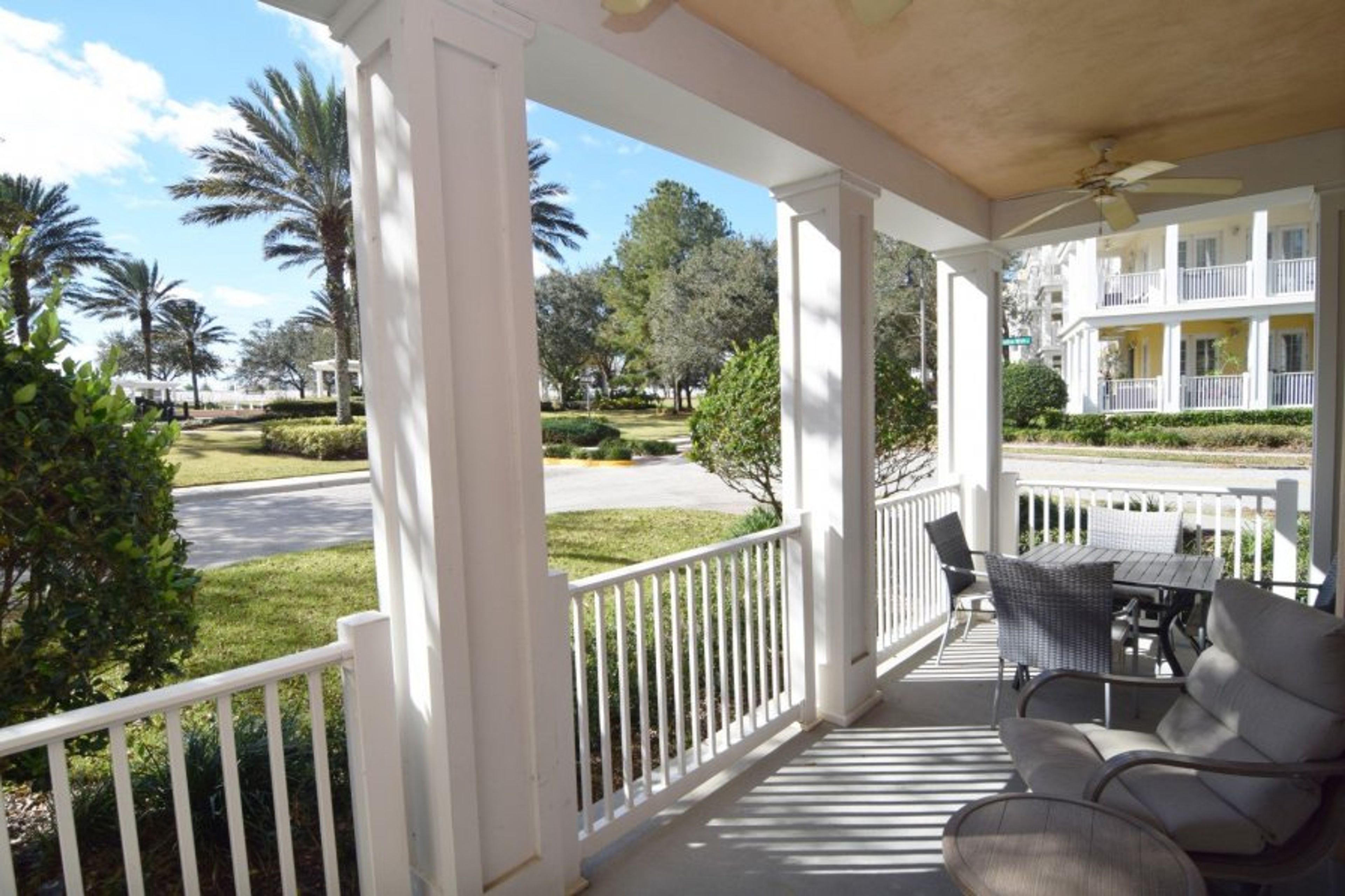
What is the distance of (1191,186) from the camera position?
3.58 meters

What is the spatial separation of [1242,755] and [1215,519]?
489cm

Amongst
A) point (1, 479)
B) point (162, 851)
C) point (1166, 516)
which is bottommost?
point (162, 851)

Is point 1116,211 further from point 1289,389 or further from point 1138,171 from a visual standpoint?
point 1289,389

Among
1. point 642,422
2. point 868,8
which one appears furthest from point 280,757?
point 642,422

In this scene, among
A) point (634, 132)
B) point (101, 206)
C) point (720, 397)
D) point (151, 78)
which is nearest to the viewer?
point (634, 132)

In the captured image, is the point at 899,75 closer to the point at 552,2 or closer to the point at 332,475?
the point at 552,2

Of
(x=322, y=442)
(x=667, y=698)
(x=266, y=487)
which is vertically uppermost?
(x=322, y=442)

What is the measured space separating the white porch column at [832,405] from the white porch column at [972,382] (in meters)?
2.01

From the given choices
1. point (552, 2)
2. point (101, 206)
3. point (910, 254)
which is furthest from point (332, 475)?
point (910, 254)

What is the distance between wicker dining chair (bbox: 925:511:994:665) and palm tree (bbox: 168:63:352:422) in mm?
12757

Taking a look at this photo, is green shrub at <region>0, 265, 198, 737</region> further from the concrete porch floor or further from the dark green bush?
the dark green bush

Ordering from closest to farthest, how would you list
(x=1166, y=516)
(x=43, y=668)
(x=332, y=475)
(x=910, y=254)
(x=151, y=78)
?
(x=43, y=668) → (x=1166, y=516) → (x=151, y=78) → (x=332, y=475) → (x=910, y=254)

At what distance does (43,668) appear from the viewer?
1.97 metres

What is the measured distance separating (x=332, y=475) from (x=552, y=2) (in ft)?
46.7
